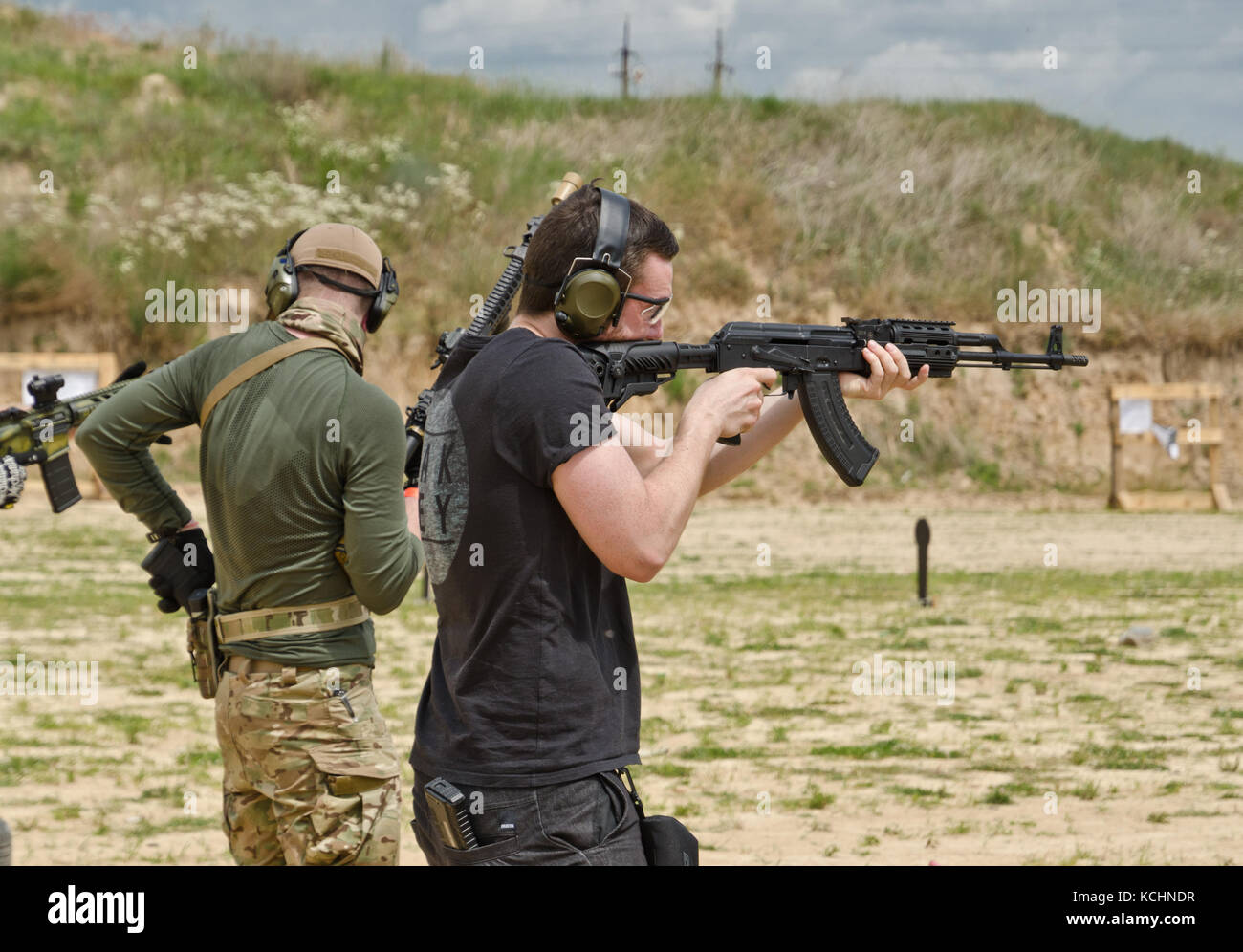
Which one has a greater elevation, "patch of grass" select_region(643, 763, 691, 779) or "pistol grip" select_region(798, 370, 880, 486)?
"pistol grip" select_region(798, 370, 880, 486)

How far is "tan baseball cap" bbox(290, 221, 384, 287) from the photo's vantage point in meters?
3.55

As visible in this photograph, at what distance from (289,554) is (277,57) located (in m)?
31.1

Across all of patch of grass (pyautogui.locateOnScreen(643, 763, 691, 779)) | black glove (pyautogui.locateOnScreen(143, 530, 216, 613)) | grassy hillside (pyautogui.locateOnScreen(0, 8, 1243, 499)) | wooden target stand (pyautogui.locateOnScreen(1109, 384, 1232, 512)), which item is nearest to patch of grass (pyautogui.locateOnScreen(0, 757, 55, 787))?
patch of grass (pyautogui.locateOnScreen(643, 763, 691, 779))

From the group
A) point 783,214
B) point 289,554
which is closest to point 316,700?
point 289,554

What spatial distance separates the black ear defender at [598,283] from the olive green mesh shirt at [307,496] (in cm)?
97

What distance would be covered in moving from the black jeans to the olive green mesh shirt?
3.18 ft

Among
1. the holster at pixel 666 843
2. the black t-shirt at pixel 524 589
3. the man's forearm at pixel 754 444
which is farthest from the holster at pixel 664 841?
the man's forearm at pixel 754 444

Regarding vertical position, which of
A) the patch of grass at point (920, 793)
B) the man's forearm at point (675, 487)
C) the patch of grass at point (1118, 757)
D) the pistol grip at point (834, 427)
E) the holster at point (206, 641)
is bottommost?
the patch of grass at point (920, 793)

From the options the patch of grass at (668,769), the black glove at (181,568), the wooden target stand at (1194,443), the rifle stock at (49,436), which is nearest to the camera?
the black glove at (181,568)

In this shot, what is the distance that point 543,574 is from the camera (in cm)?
241

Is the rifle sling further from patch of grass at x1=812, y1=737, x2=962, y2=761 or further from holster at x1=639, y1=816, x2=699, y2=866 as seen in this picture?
patch of grass at x1=812, y1=737, x2=962, y2=761

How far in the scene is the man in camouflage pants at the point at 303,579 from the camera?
3.29 meters

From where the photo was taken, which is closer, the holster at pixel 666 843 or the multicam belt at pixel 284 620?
the holster at pixel 666 843

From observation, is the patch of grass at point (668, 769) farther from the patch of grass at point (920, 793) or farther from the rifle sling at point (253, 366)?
the rifle sling at point (253, 366)
